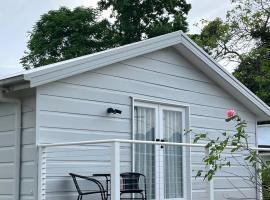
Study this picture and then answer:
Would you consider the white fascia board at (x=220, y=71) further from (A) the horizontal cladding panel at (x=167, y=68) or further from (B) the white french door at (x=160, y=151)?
(B) the white french door at (x=160, y=151)

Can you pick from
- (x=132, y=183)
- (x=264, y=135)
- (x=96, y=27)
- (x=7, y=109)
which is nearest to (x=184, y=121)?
(x=132, y=183)

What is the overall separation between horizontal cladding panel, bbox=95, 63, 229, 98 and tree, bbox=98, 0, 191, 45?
1355 centimetres

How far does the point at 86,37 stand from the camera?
25.2 m

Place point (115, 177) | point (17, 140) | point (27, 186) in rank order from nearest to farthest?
point (115, 177)
point (27, 186)
point (17, 140)

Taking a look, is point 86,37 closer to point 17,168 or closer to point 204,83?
point 204,83

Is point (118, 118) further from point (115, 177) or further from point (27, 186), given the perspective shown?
point (115, 177)

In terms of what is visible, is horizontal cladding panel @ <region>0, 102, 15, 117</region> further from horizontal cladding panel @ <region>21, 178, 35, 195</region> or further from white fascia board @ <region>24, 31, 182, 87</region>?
horizontal cladding panel @ <region>21, 178, 35, 195</region>

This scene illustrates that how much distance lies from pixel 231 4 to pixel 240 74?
12.5ft

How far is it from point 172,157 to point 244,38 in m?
15.2

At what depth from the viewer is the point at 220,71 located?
995 cm

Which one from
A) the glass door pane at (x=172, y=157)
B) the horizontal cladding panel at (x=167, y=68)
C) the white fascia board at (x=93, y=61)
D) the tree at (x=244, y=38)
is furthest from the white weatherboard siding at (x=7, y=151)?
the tree at (x=244, y=38)

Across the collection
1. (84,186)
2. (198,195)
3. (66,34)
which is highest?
(66,34)

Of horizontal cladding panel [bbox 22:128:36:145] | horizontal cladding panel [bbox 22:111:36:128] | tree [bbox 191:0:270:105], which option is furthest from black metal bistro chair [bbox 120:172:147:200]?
tree [bbox 191:0:270:105]

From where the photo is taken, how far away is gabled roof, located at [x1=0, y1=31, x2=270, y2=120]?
6.86 meters
